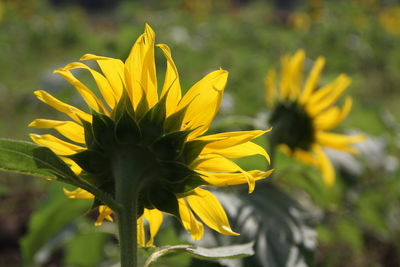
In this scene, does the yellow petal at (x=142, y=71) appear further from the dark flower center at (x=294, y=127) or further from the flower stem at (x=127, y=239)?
the dark flower center at (x=294, y=127)

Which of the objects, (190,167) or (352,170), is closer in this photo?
(190,167)

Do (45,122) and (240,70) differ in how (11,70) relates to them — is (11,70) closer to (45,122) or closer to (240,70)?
(240,70)

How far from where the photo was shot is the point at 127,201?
16.6 inches

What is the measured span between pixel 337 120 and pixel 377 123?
0.68 metres

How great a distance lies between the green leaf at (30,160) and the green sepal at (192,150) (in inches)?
3.6

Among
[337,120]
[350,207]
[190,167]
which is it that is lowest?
[350,207]

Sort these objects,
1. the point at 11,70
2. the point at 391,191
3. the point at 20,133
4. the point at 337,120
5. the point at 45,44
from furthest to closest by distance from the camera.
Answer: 1. the point at 45,44
2. the point at 11,70
3. the point at 20,133
4. the point at 391,191
5. the point at 337,120

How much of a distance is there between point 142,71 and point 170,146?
0.06m

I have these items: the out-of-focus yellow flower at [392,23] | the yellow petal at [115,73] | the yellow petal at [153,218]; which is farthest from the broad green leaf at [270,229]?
the out-of-focus yellow flower at [392,23]

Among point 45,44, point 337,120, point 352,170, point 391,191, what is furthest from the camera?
point 45,44

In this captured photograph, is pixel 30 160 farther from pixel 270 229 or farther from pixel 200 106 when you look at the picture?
pixel 270 229

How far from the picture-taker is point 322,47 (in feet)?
14.5

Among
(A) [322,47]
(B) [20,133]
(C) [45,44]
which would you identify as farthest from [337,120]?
(C) [45,44]

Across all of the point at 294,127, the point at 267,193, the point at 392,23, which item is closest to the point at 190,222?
Result: the point at 267,193
